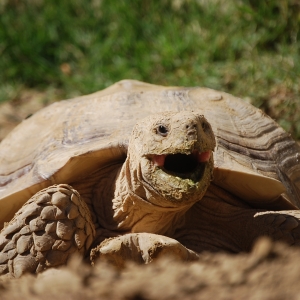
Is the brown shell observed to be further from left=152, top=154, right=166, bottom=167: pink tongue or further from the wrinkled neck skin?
left=152, top=154, right=166, bottom=167: pink tongue

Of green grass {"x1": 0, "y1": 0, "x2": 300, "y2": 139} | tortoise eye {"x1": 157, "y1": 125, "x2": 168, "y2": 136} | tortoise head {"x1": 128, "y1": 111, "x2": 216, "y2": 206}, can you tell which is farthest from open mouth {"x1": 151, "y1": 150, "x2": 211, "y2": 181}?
green grass {"x1": 0, "y1": 0, "x2": 300, "y2": 139}

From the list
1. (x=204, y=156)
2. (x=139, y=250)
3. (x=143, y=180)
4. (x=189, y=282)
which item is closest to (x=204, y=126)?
(x=204, y=156)

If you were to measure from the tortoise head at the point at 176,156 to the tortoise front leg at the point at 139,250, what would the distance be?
A: 0.23 metres

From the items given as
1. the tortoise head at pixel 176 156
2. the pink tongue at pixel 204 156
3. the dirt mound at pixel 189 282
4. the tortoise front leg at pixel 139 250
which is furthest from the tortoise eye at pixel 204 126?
the dirt mound at pixel 189 282

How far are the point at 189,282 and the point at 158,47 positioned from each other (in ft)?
16.5

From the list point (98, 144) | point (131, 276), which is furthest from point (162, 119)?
point (131, 276)

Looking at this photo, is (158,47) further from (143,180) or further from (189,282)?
(189,282)

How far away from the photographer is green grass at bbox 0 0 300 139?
6.21 metres

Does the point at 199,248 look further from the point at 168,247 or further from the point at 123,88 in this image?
the point at 123,88

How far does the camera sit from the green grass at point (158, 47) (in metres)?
6.21

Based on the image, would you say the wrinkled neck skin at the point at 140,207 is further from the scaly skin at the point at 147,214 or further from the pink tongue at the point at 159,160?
the pink tongue at the point at 159,160

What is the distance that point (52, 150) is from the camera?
3.86 metres

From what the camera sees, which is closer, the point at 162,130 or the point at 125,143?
the point at 162,130

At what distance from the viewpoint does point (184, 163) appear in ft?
10.9
